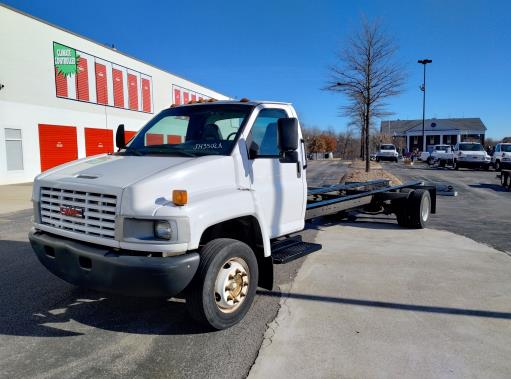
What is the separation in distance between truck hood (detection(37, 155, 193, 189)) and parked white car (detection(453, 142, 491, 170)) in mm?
30334

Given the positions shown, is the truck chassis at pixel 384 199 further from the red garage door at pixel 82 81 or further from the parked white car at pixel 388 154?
the parked white car at pixel 388 154

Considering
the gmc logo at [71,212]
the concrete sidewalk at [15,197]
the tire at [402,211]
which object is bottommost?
the concrete sidewalk at [15,197]

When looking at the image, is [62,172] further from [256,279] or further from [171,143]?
[256,279]

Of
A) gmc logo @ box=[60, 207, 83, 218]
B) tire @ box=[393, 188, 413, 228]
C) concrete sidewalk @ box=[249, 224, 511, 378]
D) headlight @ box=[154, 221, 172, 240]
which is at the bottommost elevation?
concrete sidewalk @ box=[249, 224, 511, 378]

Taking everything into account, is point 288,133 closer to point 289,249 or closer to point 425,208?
point 289,249

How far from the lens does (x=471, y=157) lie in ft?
97.7

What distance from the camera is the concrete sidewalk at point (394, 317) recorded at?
3.23m

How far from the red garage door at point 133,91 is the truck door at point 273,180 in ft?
80.1

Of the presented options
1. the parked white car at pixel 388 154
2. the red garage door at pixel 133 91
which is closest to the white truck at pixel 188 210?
the red garage door at pixel 133 91

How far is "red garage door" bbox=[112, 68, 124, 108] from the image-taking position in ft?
84.2

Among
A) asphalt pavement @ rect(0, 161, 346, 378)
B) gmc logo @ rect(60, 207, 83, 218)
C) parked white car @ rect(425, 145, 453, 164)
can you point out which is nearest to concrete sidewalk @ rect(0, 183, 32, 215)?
asphalt pavement @ rect(0, 161, 346, 378)

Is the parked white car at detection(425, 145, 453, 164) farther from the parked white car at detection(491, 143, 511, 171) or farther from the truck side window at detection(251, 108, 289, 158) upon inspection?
the truck side window at detection(251, 108, 289, 158)

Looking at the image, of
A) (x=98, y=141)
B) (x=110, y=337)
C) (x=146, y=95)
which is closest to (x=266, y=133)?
(x=110, y=337)

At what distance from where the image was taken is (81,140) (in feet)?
76.5
